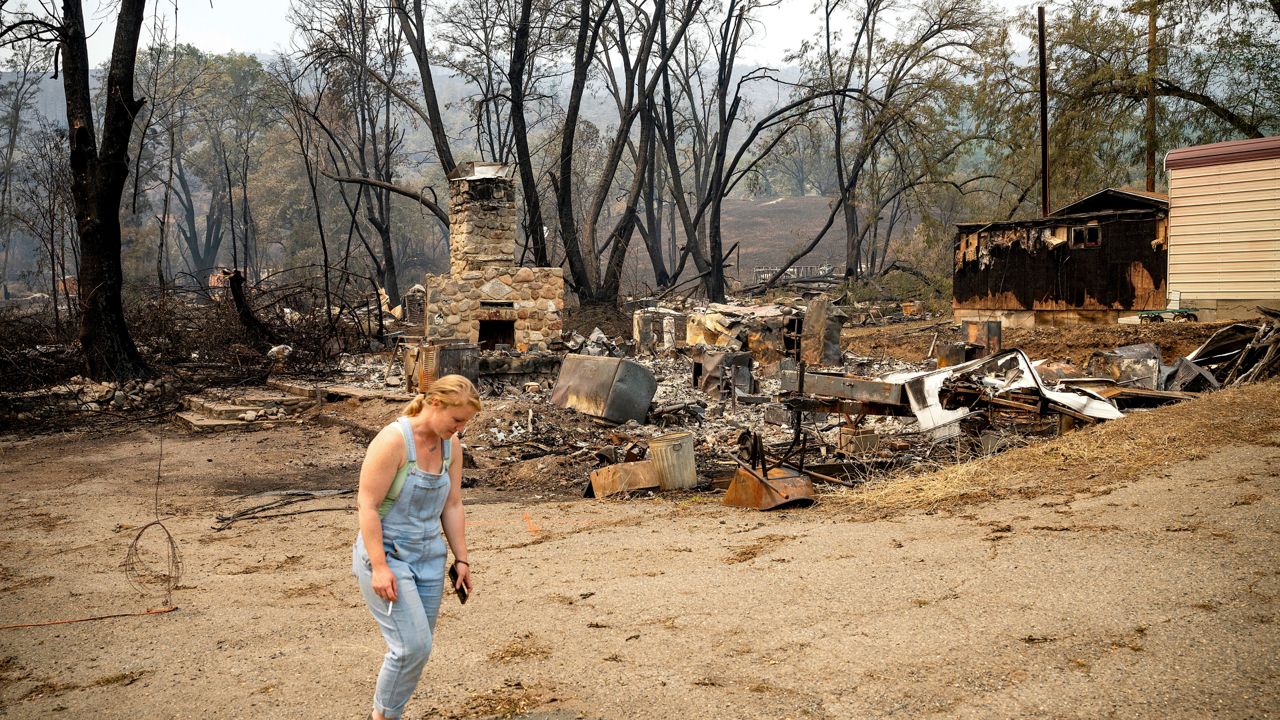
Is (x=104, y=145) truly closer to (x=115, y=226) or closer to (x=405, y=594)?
(x=115, y=226)

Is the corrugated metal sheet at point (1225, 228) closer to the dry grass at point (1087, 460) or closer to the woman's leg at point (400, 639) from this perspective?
the dry grass at point (1087, 460)

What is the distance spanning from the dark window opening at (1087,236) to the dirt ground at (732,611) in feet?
47.0

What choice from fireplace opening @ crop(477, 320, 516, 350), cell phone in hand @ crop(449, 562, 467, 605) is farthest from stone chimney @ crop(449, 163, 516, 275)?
cell phone in hand @ crop(449, 562, 467, 605)

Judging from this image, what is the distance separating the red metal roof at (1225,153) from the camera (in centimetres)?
1882

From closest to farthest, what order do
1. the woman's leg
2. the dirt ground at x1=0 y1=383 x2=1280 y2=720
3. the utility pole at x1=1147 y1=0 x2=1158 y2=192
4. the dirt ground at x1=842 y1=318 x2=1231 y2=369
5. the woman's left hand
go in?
1. the woman's leg
2. the woman's left hand
3. the dirt ground at x1=0 y1=383 x2=1280 y2=720
4. the dirt ground at x1=842 y1=318 x2=1231 y2=369
5. the utility pole at x1=1147 y1=0 x2=1158 y2=192

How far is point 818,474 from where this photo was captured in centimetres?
919

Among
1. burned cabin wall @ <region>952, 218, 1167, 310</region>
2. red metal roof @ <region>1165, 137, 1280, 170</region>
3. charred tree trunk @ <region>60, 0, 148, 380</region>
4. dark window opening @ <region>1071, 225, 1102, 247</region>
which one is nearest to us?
charred tree trunk @ <region>60, 0, 148, 380</region>

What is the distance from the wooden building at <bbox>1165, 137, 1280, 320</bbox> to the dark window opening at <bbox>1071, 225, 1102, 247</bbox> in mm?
1464

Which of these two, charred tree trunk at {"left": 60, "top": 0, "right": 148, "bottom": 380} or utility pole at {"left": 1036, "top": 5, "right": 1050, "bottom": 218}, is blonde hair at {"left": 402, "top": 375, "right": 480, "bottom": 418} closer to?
charred tree trunk at {"left": 60, "top": 0, "right": 148, "bottom": 380}

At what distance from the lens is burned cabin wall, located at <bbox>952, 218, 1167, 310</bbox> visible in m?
20.5

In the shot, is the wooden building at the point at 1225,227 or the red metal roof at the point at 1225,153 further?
the wooden building at the point at 1225,227

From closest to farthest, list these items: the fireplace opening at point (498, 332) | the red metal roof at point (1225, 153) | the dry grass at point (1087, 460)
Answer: the dry grass at point (1087, 460) → the fireplace opening at point (498, 332) → the red metal roof at point (1225, 153)

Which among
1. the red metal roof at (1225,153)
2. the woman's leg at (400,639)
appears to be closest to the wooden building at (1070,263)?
Result: the red metal roof at (1225,153)

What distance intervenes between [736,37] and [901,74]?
660 cm
